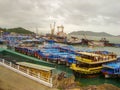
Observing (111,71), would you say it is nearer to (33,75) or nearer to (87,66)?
(87,66)

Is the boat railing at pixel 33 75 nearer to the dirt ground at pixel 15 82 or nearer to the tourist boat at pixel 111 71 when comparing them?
the dirt ground at pixel 15 82

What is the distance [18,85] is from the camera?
61.8 ft

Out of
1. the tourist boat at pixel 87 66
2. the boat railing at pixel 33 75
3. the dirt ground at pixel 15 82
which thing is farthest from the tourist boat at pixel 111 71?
the dirt ground at pixel 15 82

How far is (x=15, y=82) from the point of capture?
19.4 meters

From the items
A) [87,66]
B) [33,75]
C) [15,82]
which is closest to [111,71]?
[87,66]

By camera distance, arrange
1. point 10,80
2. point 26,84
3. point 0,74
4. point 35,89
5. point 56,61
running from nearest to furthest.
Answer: point 35,89
point 26,84
point 10,80
point 0,74
point 56,61

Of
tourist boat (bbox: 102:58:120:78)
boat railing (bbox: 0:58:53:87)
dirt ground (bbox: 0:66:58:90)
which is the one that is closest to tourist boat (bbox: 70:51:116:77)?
tourist boat (bbox: 102:58:120:78)

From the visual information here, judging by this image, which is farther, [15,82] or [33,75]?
[15,82]

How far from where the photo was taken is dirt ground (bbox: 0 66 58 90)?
57.6 feet

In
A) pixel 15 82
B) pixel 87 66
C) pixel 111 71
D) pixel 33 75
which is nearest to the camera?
pixel 33 75

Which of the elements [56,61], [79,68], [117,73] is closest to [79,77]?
[79,68]

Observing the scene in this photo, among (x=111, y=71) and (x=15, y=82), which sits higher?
(x=15, y=82)

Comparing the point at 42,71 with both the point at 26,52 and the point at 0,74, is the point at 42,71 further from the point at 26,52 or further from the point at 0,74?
the point at 26,52

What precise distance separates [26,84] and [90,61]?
1754cm
